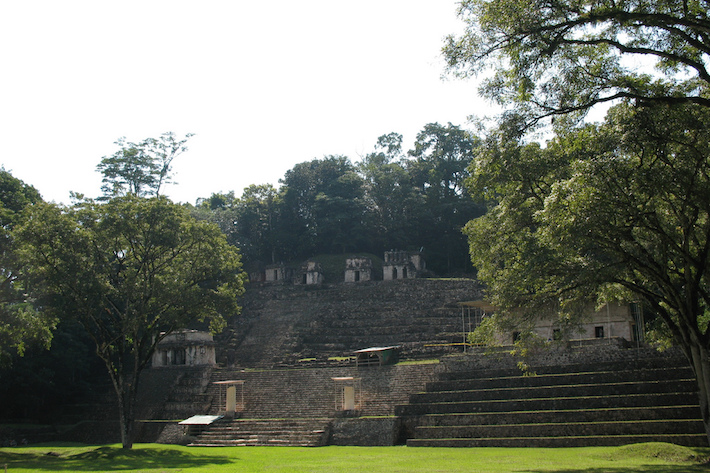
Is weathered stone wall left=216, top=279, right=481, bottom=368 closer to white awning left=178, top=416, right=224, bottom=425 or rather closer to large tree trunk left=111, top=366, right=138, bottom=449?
white awning left=178, top=416, right=224, bottom=425

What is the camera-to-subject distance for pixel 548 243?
12906 mm

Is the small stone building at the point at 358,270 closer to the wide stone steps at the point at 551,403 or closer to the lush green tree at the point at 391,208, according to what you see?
the lush green tree at the point at 391,208

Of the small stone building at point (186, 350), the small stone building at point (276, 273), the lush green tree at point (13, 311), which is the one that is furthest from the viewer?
the small stone building at point (276, 273)

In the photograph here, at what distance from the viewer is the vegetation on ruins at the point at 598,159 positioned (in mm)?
11086

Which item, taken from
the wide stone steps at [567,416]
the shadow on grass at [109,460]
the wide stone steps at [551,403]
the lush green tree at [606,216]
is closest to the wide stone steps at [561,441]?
the wide stone steps at [567,416]

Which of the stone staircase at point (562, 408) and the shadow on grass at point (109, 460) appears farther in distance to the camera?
the shadow on grass at point (109, 460)

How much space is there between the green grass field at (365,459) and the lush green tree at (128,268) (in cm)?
267

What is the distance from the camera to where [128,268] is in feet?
72.1

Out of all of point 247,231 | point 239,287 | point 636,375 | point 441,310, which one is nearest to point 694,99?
point 636,375

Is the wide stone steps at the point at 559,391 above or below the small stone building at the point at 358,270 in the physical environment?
below

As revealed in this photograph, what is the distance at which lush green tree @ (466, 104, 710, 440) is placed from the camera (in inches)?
438

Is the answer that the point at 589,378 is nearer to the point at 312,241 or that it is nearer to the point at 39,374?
the point at 39,374

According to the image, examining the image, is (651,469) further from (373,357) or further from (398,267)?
(398,267)

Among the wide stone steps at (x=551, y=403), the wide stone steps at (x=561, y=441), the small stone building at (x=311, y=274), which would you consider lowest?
the wide stone steps at (x=561, y=441)
